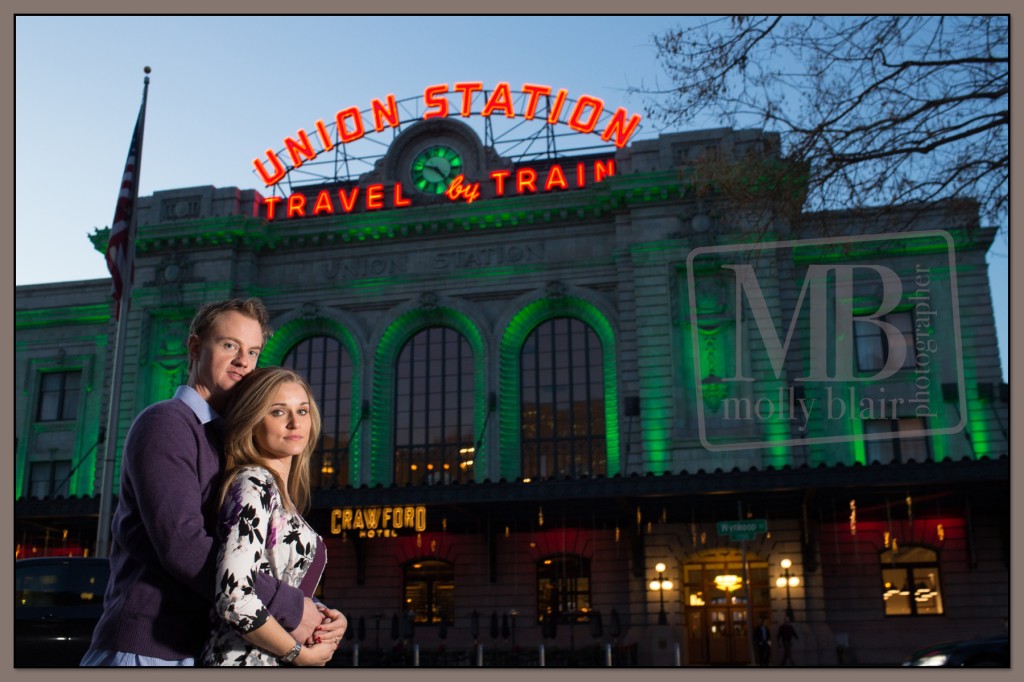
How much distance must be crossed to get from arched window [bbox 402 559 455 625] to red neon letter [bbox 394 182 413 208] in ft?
48.8

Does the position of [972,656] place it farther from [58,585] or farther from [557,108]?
[557,108]

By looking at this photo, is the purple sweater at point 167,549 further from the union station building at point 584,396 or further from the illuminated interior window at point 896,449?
the illuminated interior window at point 896,449

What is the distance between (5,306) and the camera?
684 cm

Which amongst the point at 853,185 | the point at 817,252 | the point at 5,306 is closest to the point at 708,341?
the point at 817,252

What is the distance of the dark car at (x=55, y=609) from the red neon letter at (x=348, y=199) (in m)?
28.4

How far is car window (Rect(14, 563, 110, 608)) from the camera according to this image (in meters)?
14.1

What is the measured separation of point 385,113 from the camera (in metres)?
44.0

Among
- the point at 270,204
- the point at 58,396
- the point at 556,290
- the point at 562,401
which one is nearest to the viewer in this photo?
the point at 556,290

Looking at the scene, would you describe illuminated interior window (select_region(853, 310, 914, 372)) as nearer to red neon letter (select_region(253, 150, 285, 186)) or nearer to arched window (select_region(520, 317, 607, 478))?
arched window (select_region(520, 317, 607, 478))

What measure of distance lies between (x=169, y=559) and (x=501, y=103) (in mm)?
41141

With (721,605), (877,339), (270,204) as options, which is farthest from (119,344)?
(877,339)

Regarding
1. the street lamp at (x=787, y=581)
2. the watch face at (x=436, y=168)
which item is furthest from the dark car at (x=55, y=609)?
the watch face at (x=436, y=168)

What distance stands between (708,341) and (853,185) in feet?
75.9

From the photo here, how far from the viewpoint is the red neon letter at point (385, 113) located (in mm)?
43844
